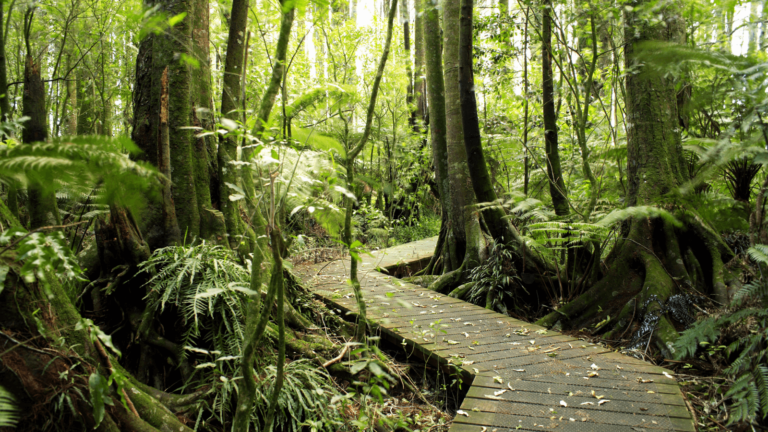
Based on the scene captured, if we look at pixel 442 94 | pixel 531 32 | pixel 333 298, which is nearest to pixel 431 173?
pixel 442 94

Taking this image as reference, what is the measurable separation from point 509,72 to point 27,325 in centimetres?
798

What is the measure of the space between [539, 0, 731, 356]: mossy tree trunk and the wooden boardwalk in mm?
676

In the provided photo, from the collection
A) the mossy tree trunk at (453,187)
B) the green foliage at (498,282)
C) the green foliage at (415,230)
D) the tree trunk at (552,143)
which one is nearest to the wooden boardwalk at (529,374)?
the green foliage at (498,282)

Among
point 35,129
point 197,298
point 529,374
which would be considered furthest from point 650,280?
point 35,129

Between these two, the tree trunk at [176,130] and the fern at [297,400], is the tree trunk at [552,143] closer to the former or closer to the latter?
the fern at [297,400]

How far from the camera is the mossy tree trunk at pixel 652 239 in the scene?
468 centimetres

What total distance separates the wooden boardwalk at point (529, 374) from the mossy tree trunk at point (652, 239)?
0.68 m

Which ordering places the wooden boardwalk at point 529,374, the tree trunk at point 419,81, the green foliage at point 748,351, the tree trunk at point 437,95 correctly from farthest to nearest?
the tree trunk at point 419,81, the tree trunk at point 437,95, the wooden boardwalk at point 529,374, the green foliage at point 748,351

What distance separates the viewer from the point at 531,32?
7.69 m

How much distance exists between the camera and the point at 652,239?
16.9 feet

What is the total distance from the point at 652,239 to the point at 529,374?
8.42ft

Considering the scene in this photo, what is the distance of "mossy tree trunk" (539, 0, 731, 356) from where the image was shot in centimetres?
468

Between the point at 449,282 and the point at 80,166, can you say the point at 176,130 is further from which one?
the point at 449,282

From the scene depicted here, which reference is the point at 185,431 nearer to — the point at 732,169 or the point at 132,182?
the point at 132,182
